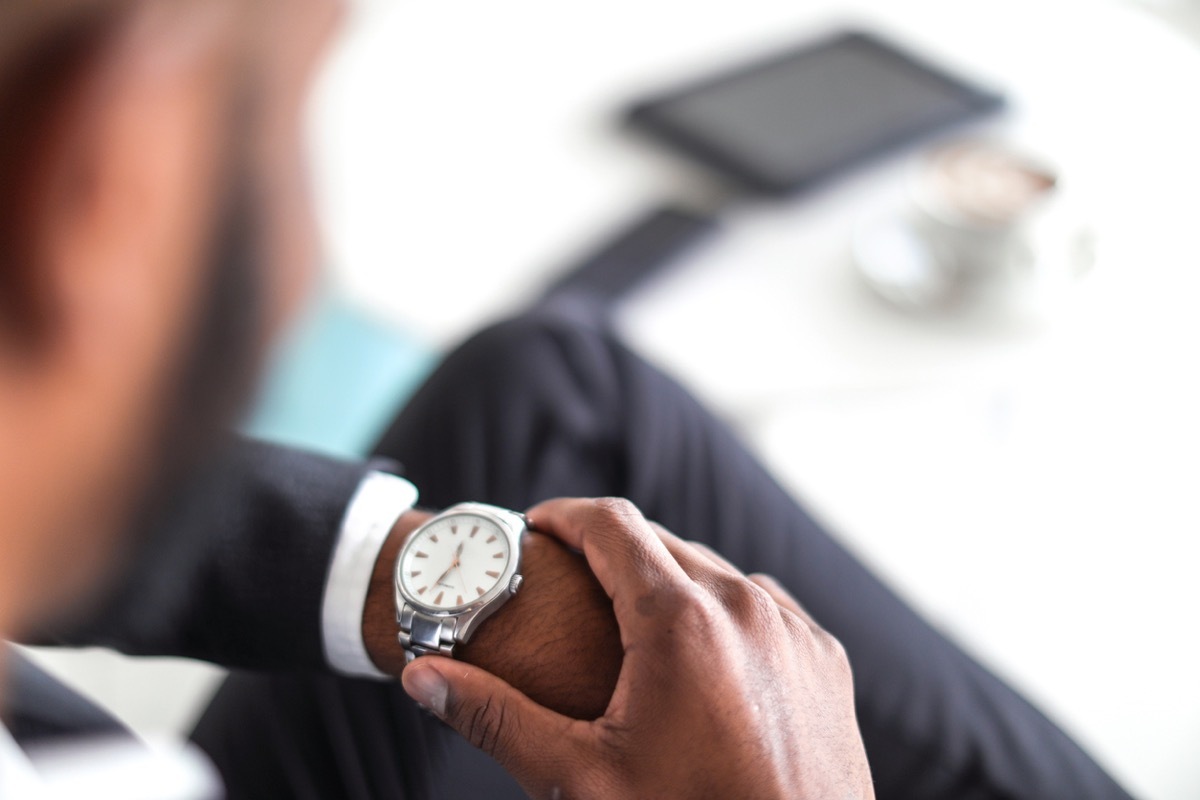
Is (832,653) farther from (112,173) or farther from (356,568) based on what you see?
(112,173)

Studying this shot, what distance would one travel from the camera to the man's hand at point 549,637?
21.1 inches

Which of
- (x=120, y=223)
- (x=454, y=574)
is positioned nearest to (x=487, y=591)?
(x=454, y=574)

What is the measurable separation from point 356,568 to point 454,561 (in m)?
0.08

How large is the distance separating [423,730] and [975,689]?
353mm

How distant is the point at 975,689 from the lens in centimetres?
71

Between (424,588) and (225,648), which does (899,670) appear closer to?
(424,588)

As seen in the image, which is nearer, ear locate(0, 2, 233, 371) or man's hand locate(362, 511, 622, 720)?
ear locate(0, 2, 233, 371)

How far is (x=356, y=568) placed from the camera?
639 millimetres

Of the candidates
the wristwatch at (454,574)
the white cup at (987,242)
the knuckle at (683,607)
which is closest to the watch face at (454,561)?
the wristwatch at (454,574)

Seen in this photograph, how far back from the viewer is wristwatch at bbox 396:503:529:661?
0.57 metres

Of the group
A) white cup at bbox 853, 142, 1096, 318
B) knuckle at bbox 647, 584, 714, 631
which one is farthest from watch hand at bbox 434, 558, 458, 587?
white cup at bbox 853, 142, 1096, 318

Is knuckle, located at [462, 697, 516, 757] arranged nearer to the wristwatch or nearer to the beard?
the wristwatch

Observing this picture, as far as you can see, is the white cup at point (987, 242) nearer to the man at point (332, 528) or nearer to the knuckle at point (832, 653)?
the man at point (332, 528)

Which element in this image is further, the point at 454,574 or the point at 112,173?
the point at 454,574
